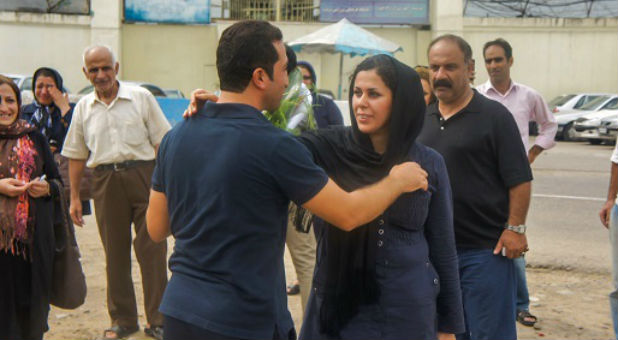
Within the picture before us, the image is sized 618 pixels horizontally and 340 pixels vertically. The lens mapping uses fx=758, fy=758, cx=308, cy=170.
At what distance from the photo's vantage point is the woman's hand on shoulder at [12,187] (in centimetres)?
437

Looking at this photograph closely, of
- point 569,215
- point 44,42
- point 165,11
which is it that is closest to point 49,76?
point 569,215

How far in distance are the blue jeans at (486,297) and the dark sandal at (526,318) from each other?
1.65 m

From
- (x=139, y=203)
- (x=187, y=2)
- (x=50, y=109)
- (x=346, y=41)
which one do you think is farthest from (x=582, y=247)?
(x=187, y=2)

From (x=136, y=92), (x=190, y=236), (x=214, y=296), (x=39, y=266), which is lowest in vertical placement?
(x=39, y=266)

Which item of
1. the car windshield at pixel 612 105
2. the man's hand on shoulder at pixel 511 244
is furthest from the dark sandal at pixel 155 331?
the car windshield at pixel 612 105

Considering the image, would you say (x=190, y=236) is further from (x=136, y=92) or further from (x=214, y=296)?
(x=136, y=92)

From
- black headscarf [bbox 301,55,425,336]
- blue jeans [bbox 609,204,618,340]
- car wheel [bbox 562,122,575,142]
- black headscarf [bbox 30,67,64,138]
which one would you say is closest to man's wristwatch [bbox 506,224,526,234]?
blue jeans [bbox 609,204,618,340]

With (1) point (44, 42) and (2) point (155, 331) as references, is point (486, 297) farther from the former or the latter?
(1) point (44, 42)

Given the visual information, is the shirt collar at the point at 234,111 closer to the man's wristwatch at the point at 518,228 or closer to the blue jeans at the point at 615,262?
the man's wristwatch at the point at 518,228

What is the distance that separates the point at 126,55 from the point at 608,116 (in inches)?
717

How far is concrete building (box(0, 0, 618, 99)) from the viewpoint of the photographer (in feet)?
95.5

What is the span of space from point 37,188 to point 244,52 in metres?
2.55

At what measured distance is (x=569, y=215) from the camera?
9734mm

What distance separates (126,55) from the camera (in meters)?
30.0
